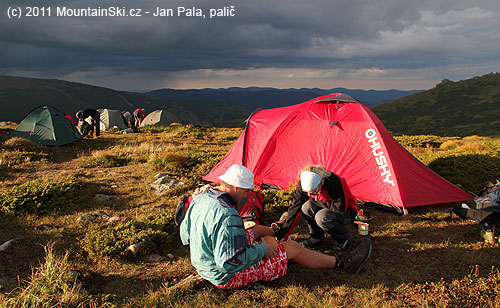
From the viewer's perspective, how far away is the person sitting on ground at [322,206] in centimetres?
555

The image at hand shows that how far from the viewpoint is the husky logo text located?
8.11 metres

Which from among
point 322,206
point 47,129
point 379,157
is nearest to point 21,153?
point 47,129

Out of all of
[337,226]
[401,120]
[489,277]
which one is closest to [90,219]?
[337,226]

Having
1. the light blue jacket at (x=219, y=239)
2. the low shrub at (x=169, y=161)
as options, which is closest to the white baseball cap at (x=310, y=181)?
the light blue jacket at (x=219, y=239)

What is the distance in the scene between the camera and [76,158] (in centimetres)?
1493

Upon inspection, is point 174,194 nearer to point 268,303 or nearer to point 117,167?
point 117,167

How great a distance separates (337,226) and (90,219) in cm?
544

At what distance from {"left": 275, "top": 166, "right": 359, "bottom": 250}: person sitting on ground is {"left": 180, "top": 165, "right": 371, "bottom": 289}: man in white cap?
0.96 meters

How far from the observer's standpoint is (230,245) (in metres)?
3.91

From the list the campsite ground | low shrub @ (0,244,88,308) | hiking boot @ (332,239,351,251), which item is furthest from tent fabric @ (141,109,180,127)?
low shrub @ (0,244,88,308)

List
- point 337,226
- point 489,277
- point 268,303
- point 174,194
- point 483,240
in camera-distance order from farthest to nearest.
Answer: point 174,194 → point 483,240 → point 337,226 → point 489,277 → point 268,303

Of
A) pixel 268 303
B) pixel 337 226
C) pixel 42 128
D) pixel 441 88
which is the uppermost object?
pixel 441 88

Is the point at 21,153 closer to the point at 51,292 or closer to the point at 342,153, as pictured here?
the point at 51,292

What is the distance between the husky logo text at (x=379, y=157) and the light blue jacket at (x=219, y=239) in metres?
4.97
